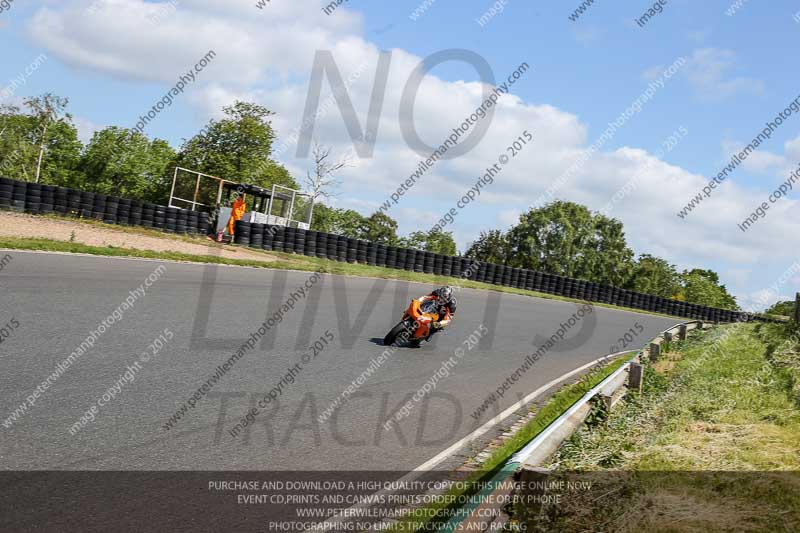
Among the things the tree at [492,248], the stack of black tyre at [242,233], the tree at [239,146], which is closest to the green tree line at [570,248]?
the tree at [492,248]

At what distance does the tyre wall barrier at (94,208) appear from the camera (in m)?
21.7

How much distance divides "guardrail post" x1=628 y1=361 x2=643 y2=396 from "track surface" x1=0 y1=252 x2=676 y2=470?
1.56 metres

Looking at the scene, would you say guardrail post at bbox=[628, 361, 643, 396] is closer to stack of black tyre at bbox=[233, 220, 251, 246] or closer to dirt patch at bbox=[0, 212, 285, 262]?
dirt patch at bbox=[0, 212, 285, 262]

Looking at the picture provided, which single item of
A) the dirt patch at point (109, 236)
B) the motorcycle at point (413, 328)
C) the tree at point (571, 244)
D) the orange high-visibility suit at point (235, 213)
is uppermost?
the tree at point (571, 244)

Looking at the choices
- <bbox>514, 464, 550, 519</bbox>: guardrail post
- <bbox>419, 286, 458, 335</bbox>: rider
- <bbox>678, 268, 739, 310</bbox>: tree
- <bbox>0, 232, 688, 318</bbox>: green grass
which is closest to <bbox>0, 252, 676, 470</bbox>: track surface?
<bbox>419, 286, 458, 335</bbox>: rider

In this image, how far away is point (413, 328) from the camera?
40.2 feet

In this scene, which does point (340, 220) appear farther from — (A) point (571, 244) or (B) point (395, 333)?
(B) point (395, 333)

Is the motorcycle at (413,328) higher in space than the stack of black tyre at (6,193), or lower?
lower

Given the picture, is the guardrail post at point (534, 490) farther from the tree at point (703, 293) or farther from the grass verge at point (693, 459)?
the tree at point (703, 293)

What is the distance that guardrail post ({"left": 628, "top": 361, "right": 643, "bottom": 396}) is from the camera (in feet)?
31.2

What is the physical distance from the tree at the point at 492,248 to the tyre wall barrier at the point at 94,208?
196ft

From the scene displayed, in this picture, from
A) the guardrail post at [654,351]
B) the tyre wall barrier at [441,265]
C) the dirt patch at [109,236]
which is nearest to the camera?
the guardrail post at [654,351]

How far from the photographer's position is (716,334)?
53.4 ft

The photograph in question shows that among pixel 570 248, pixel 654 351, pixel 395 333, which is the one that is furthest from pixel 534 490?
pixel 570 248
